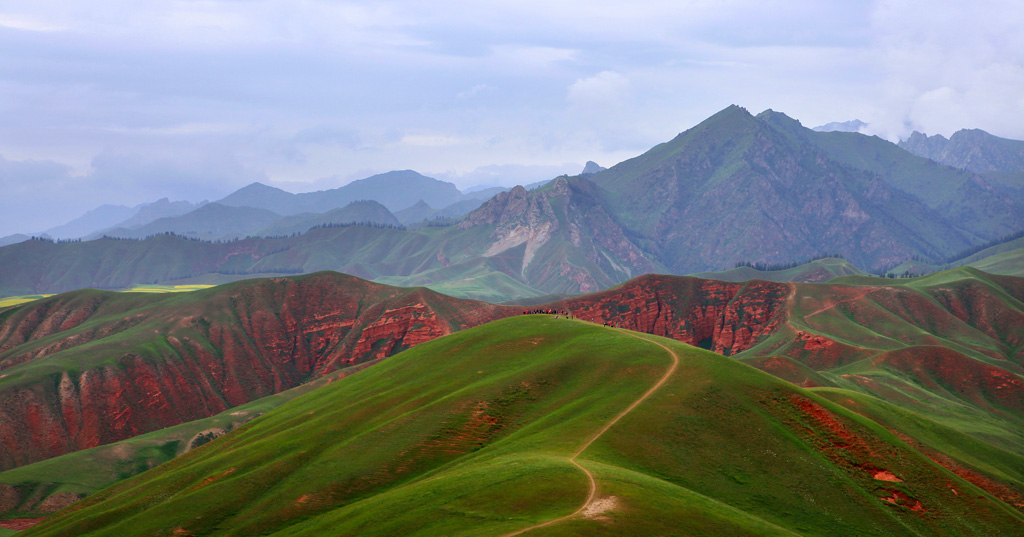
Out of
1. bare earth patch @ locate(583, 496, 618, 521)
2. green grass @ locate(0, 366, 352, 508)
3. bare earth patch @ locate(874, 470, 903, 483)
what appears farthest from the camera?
green grass @ locate(0, 366, 352, 508)

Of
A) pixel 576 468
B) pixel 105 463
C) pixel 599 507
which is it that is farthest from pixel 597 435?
pixel 105 463

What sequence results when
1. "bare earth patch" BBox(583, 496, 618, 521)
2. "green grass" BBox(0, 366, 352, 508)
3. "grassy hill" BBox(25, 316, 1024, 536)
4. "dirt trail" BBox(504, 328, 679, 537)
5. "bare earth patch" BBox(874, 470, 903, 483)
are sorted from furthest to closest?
"green grass" BBox(0, 366, 352, 508) < "bare earth patch" BBox(874, 470, 903, 483) < "grassy hill" BBox(25, 316, 1024, 536) < "bare earth patch" BBox(583, 496, 618, 521) < "dirt trail" BBox(504, 328, 679, 537)

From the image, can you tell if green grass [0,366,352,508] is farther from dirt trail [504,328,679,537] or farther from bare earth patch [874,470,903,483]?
bare earth patch [874,470,903,483]

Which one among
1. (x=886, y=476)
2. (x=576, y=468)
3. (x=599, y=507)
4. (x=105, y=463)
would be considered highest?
(x=576, y=468)

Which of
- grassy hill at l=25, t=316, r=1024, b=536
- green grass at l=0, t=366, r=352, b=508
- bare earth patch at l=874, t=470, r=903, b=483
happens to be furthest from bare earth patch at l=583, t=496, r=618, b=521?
green grass at l=0, t=366, r=352, b=508

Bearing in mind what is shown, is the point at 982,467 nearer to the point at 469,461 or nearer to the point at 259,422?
the point at 469,461

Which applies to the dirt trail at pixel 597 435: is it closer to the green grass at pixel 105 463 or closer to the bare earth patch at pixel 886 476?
the bare earth patch at pixel 886 476

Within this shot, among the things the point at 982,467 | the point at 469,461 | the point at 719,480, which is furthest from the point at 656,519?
the point at 982,467

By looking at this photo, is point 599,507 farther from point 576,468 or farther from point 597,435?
point 597,435

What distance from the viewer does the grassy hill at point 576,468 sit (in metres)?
59.6

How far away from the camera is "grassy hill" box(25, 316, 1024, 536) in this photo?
5959 centimetres

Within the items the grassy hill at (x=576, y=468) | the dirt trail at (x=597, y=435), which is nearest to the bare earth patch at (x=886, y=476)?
the grassy hill at (x=576, y=468)

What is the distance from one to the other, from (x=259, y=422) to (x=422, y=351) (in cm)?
3095

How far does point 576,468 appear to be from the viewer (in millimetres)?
65000
